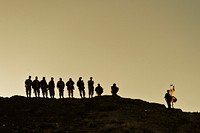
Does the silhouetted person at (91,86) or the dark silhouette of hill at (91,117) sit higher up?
the silhouetted person at (91,86)

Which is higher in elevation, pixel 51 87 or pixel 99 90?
pixel 51 87

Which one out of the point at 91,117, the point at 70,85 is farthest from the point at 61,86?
the point at 91,117

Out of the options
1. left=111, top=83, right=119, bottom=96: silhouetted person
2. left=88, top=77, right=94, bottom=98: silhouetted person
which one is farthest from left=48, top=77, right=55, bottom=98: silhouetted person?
left=111, top=83, right=119, bottom=96: silhouetted person

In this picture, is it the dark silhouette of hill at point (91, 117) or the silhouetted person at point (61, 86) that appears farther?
the silhouetted person at point (61, 86)

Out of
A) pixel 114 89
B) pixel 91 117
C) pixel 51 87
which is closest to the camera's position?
pixel 91 117

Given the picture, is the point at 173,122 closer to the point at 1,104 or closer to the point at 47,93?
the point at 47,93

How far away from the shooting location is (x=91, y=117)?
125 feet

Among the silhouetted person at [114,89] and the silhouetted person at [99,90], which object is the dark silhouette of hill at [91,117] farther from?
the silhouetted person at [99,90]

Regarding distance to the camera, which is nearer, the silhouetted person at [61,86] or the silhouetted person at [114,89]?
the silhouetted person at [61,86]

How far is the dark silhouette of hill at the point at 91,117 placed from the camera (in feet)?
116

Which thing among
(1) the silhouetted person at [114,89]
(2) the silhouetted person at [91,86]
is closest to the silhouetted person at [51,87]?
(2) the silhouetted person at [91,86]

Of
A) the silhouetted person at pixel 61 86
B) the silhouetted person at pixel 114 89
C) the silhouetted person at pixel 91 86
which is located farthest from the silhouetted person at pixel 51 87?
the silhouetted person at pixel 114 89

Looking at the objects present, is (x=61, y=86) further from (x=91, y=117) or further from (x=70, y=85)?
(x=91, y=117)

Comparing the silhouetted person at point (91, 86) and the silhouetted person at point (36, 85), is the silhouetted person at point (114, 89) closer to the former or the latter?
the silhouetted person at point (91, 86)
